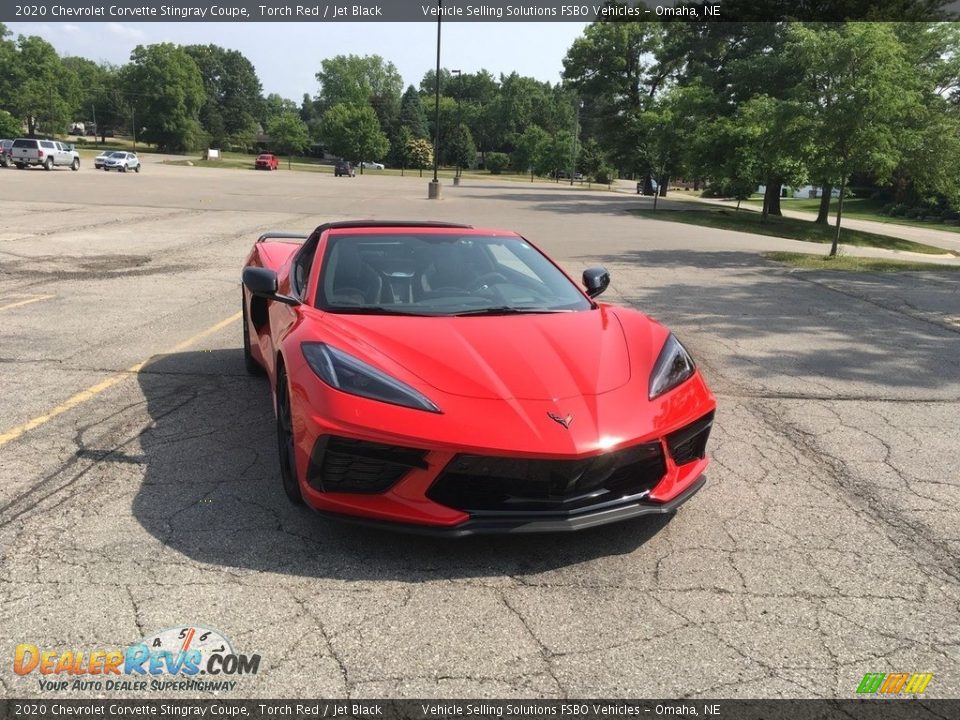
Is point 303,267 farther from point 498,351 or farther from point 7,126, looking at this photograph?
point 7,126

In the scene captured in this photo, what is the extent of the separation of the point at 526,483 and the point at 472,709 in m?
0.95

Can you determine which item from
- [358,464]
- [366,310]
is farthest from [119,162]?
[358,464]

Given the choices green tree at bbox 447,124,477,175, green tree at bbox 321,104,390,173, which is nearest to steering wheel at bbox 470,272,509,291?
green tree at bbox 321,104,390,173

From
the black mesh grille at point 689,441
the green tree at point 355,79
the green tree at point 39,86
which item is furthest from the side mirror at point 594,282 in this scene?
the green tree at point 355,79

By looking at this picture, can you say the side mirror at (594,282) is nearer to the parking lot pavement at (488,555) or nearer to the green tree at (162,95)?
the parking lot pavement at (488,555)

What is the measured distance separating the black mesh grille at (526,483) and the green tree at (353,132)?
95.0 metres

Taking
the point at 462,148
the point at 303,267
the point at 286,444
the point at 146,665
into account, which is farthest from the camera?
the point at 462,148

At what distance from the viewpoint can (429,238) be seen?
4.91 m

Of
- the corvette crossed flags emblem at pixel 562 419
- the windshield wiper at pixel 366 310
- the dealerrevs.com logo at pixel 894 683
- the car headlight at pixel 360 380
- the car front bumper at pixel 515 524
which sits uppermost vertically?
the windshield wiper at pixel 366 310

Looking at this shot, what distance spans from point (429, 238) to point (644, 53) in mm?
64118

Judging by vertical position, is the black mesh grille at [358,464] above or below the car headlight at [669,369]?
below

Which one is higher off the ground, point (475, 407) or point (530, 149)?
point (530, 149)

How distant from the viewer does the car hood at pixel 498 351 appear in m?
3.35

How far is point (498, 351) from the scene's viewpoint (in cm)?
360
